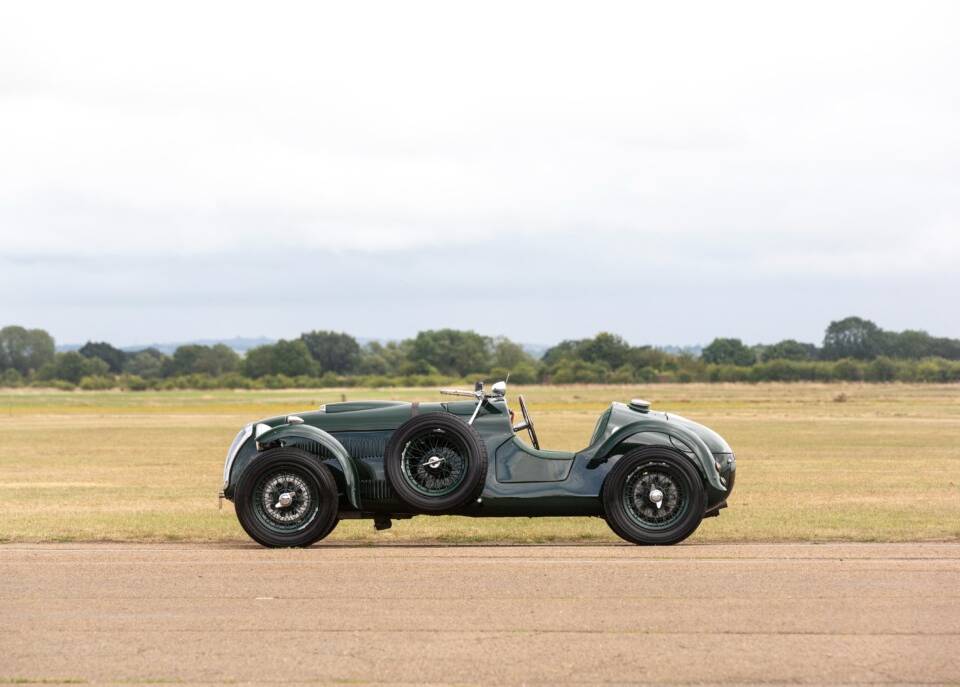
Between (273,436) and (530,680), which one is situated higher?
(273,436)

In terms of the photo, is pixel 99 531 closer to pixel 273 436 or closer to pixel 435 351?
pixel 273 436

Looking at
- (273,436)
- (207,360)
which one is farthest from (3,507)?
(207,360)

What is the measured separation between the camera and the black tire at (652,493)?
10891 mm

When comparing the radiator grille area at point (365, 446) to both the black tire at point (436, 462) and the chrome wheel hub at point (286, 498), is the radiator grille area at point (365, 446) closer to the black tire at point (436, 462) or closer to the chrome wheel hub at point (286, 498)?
the black tire at point (436, 462)

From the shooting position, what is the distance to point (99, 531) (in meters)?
13.5

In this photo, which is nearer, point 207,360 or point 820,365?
point 820,365

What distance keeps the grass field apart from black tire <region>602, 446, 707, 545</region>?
4.17 feet

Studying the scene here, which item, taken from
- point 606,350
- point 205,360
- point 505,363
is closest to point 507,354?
point 505,363

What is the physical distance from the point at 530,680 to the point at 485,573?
3.16m

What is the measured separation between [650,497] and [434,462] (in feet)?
6.37

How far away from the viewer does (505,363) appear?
165875 millimetres

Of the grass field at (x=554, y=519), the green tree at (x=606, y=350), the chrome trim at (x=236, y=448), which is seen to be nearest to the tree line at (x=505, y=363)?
the green tree at (x=606, y=350)

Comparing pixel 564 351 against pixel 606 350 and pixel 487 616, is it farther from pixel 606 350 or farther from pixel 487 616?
pixel 487 616

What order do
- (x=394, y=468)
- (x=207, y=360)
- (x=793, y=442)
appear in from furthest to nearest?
(x=207, y=360) → (x=793, y=442) → (x=394, y=468)
